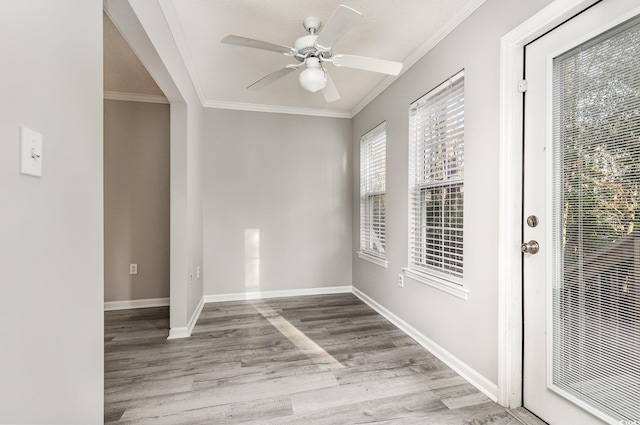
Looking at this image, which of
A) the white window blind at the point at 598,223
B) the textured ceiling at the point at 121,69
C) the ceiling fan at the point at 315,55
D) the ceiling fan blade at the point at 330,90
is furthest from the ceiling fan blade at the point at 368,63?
the textured ceiling at the point at 121,69

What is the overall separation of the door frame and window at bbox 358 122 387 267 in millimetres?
1509

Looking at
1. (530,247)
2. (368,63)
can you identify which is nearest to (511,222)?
(530,247)

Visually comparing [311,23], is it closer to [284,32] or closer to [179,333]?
[284,32]

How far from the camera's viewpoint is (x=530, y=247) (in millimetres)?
1604

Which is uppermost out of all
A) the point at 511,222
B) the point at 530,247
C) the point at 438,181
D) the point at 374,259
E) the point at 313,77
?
the point at 313,77

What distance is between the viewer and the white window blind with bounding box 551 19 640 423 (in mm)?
1208

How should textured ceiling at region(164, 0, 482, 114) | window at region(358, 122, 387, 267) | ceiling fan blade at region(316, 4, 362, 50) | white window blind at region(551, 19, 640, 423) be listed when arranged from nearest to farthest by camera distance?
white window blind at region(551, 19, 640, 423) → ceiling fan blade at region(316, 4, 362, 50) → textured ceiling at region(164, 0, 482, 114) → window at region(358, 122, 387, 267)

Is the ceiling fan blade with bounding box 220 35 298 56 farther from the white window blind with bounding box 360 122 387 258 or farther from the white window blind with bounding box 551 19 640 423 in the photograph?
the white window blind with bounding box 360 122 387 258

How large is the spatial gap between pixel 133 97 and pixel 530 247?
13.5 feet
